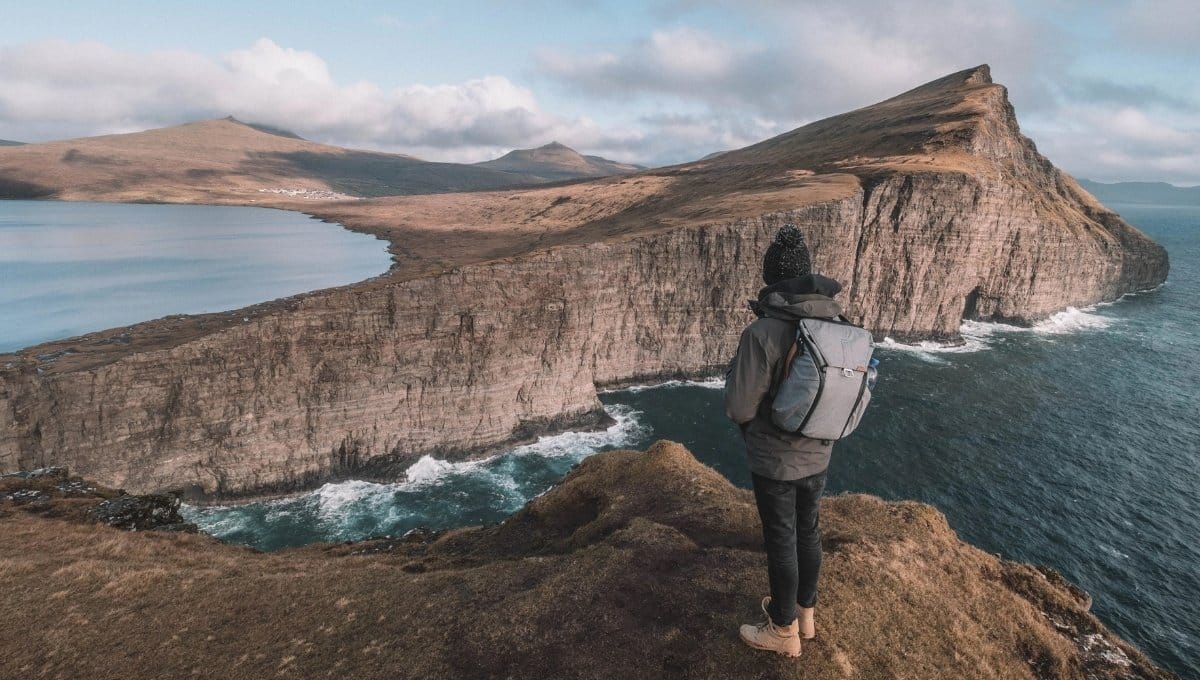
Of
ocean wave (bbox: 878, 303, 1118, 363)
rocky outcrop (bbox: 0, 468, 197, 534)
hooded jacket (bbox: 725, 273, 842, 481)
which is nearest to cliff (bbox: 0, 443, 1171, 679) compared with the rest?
Answer: hooded jacket (bbox: 725, 273, 842, 481)

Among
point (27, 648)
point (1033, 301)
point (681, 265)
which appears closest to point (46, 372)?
point (27, 648)

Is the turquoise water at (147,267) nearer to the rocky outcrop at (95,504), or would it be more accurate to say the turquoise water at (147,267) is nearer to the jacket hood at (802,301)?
the rocky outcrop at (95,504)

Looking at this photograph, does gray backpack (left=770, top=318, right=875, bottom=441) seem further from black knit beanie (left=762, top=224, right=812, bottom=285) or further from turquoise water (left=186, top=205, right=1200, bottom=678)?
turquoise water (left=186, top=205, right=1200, bottom=678)

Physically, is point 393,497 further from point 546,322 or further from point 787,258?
point 787,258

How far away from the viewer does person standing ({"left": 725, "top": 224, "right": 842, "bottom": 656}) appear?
576cm

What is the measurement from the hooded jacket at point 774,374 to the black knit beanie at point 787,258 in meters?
0.26

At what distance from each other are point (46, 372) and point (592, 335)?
45.3 metres

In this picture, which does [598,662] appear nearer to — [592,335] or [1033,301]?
[592,335]

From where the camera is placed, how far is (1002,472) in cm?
4088

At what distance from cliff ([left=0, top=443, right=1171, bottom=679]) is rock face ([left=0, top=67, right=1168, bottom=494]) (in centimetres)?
2846

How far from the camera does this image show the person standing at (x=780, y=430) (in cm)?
576

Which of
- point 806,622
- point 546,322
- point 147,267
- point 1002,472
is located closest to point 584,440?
point 546,322

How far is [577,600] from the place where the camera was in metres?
9.64

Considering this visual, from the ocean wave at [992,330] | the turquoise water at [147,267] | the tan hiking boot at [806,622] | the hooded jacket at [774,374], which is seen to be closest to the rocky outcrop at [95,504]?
the tan hiking boot at [806,622]
